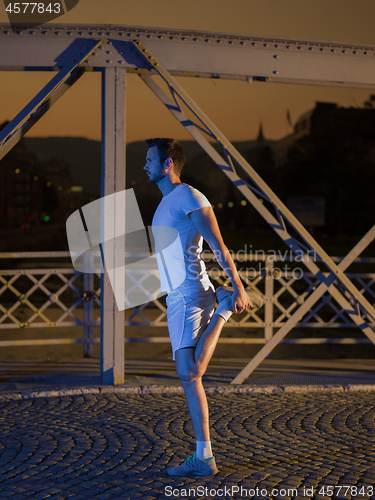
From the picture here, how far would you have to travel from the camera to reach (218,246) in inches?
152

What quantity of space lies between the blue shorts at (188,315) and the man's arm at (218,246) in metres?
0.25

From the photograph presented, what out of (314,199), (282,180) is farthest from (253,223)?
(314,199)

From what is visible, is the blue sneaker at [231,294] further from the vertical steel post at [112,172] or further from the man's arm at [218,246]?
the vertical steel post at [112,172]

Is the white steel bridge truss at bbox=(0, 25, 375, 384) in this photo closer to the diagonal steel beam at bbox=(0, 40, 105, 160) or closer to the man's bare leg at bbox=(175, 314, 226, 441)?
the diagonal steel beam at bbox=(0, 40, 105, 160)

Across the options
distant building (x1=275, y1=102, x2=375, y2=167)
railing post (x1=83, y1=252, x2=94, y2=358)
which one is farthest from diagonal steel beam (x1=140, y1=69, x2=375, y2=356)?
distant building (x1=275, y1=102, x2=375, y2=167)

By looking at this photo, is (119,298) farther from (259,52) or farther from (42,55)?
(259,52)

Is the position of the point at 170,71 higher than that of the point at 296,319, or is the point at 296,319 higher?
the point at 170,71

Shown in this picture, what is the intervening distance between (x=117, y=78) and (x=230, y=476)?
447cm

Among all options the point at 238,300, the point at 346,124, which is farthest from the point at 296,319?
the point at 346,124

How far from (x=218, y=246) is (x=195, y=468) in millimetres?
1472

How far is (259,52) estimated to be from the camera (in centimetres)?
704

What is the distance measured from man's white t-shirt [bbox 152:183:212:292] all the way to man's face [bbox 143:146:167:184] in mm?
176

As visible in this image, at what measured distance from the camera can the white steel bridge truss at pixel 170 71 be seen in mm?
6621

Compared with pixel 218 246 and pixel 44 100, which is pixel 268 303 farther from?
pixel 218 246
